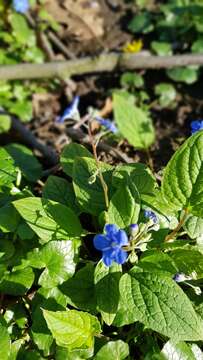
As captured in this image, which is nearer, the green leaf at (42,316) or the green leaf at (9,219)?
the green leaf at (42,316)

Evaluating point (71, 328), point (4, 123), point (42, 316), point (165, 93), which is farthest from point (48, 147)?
point (71, 328)

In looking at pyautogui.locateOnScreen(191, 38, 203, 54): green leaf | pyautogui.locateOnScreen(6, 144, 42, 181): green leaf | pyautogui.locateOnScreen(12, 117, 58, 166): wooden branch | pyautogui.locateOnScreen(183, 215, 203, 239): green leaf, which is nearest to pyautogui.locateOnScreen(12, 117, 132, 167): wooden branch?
pyautogui.locateOnScreen(12, 117, 58, 166): wooden branch

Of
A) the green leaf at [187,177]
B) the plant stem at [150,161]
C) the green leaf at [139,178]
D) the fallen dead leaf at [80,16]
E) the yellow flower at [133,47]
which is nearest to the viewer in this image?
the green leaf at [187,177]

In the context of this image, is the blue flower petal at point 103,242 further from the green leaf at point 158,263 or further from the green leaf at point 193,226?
the green leaf at point 193,226

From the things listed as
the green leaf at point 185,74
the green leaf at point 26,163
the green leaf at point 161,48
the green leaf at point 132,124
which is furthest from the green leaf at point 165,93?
the green leaf at point 26,163

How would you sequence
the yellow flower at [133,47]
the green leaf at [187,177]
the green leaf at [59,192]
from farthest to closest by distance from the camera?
the yellow flower at [133,47]
the green leaf at [59,192]
the green leaf at [187,177]

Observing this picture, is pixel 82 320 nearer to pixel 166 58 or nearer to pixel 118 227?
pixel 118 227

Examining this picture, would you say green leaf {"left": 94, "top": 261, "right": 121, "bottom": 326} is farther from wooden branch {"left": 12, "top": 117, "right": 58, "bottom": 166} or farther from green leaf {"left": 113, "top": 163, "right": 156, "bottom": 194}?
wooden branch {"left": 12, "top": 117, "right": 58, "bottom": 166}
